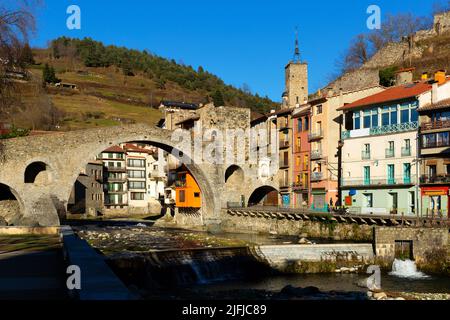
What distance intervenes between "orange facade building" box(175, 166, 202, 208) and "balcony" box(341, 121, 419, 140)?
22.9m

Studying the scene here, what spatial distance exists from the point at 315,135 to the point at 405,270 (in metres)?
29.2

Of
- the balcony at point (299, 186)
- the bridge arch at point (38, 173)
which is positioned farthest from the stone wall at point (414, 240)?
the bridge arch at point (38, 173)

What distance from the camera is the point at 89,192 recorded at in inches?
3725

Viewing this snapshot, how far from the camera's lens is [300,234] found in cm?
4788

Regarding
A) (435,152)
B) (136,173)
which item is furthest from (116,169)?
(435,152)

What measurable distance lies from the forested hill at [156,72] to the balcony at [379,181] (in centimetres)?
11095

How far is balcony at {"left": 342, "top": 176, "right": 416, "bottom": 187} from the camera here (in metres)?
45.9

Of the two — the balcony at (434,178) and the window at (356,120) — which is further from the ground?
the window at (356,120)

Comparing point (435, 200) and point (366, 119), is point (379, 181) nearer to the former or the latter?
point (435, 200)

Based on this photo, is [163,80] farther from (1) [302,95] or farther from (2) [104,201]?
(1) [302,95]

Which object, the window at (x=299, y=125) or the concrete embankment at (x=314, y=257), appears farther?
the window at (x=299, y=125)

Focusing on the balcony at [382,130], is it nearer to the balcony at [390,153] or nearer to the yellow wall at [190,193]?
the balcony at [390,153]

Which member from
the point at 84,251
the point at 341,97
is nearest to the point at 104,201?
the point at 341,97

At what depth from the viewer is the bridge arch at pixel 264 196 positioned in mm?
71006
